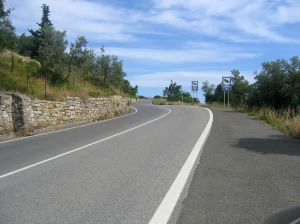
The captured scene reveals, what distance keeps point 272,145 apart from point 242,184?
22.9 ft

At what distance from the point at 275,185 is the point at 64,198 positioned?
3.68 metres

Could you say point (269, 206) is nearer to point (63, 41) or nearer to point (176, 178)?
point (176, 178)

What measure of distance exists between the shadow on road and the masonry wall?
390 inches

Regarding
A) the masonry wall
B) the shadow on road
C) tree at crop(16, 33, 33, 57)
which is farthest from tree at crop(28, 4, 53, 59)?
the shadow on road

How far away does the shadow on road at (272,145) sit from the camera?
1410 cm

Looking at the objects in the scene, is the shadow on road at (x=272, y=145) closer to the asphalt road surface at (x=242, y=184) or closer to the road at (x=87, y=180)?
the asphalt road surface at (x=242, y=184)

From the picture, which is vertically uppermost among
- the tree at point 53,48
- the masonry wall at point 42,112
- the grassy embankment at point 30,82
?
the tree at point 53,48

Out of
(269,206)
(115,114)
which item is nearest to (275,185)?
(269,206)

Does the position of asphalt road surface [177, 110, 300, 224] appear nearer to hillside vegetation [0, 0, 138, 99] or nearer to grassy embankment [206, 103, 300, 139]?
grassy embankment [206, 103, 300, 139]

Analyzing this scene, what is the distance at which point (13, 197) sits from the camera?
26.1 feet

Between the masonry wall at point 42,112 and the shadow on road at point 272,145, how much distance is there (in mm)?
9903

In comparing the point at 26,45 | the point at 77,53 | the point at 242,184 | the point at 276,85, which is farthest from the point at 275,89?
the point at 26,45

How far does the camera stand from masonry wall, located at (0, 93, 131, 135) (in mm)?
21594

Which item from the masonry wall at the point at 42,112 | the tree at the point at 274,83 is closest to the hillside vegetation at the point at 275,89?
the tree at the point at 274,83
